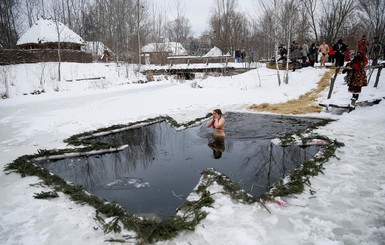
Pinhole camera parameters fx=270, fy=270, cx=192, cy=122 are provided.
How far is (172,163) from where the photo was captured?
5746 mm

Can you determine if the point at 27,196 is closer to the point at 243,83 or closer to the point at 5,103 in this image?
the point at 5,103

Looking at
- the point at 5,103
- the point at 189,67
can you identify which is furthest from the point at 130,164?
the point at 189,67

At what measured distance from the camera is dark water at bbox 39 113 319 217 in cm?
436

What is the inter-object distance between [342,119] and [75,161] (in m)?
7.54

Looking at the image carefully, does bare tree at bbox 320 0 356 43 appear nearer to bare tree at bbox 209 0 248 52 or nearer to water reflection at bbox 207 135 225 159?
bare tree at bbox 209 0 248 52

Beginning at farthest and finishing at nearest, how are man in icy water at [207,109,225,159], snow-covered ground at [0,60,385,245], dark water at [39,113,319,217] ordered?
man in icy water at [207,109,225,159] → dark water at [39,113,319,217] → snow-covered ground at [0,60,385,245]

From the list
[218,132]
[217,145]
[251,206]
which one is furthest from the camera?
[218,132]

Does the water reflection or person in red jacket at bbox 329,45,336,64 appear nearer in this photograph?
the water reflection

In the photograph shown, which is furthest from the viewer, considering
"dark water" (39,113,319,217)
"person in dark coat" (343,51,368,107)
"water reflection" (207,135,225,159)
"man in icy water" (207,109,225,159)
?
"person in dark coat" (343,51,368,107)

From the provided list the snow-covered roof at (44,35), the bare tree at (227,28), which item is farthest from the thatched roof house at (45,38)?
the bare tree at (227,28)

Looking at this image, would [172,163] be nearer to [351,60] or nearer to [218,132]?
[218,132]

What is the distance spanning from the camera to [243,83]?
1814 centimetres

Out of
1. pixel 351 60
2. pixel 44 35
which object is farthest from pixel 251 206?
pixel 44 35

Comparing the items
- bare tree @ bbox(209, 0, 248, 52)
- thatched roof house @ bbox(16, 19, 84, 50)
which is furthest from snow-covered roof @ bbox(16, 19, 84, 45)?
bare tree @ bbox(209, 0, 248, 52)
